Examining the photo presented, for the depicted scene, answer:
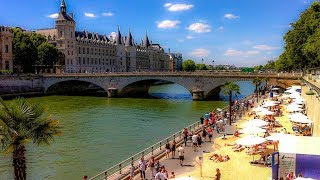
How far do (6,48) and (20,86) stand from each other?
1127 centimetres

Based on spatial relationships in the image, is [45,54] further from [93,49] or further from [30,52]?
[93,49]

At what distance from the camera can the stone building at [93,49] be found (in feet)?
408

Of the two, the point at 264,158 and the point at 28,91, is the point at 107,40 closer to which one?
the point at 28,91

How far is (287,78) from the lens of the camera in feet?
232

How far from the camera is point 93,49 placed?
5620 inches

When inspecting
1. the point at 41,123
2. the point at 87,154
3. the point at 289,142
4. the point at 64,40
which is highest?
the point at 64,40

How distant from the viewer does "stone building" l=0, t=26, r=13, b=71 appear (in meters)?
93.0

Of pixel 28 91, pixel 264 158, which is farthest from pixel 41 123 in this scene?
pixel 28 91

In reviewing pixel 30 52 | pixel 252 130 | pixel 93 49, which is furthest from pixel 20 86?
pixel 252 130

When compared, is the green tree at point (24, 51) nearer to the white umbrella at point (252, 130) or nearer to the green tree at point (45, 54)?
the green tree at point (45, 54)

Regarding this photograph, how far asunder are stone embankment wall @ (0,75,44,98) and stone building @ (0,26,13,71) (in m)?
8.86

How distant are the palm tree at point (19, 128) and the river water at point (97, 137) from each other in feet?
15.1

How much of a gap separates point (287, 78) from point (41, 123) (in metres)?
63.5

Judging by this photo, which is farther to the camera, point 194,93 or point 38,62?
point 38,62
